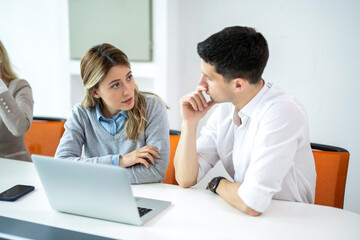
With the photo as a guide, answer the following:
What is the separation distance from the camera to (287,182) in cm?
143

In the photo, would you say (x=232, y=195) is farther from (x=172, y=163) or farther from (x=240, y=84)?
(x=172, y=163)

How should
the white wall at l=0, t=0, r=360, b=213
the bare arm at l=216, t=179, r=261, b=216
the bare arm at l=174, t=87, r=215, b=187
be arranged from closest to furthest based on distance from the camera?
1. the bare arm at l=216, t=179, r=261, b=216
2. the bare arm at l=174, t=87, r=215, b=187
3. the white wall at l=0, t=0, r=360, b=213

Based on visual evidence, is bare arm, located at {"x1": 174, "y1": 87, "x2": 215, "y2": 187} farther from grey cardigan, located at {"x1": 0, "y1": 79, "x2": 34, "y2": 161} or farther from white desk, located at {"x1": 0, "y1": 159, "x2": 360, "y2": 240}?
grey cardigan, located at {"x1": 0, "y1": 79, "x2": 34, "y2": 161}

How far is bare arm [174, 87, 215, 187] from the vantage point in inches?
59.7

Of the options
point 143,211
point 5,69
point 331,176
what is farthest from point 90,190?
point 5,69

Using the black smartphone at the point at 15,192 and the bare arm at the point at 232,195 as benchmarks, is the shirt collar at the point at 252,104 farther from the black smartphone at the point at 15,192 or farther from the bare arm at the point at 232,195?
the black smartphone at the point at 15,192

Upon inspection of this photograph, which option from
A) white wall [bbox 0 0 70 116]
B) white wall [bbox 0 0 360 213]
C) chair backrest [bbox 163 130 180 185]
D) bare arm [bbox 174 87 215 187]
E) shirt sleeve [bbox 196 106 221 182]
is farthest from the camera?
white wall [bbox 0 0 70 116]

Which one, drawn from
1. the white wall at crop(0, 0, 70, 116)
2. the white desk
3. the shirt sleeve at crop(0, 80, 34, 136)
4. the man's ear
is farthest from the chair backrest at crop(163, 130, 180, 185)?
the white wall at crop(0, 0, 70, 116)


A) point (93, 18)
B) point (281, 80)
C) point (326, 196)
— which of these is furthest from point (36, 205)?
point (93, 18)

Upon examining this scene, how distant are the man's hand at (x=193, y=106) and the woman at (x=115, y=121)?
203mm

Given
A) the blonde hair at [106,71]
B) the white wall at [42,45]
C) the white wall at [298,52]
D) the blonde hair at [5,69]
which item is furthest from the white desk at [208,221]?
the white wall at [42,45]

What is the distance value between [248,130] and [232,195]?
0.27 meters

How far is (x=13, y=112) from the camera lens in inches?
78.7

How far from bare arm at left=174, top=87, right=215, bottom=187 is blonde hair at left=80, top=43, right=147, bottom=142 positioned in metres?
0.25
